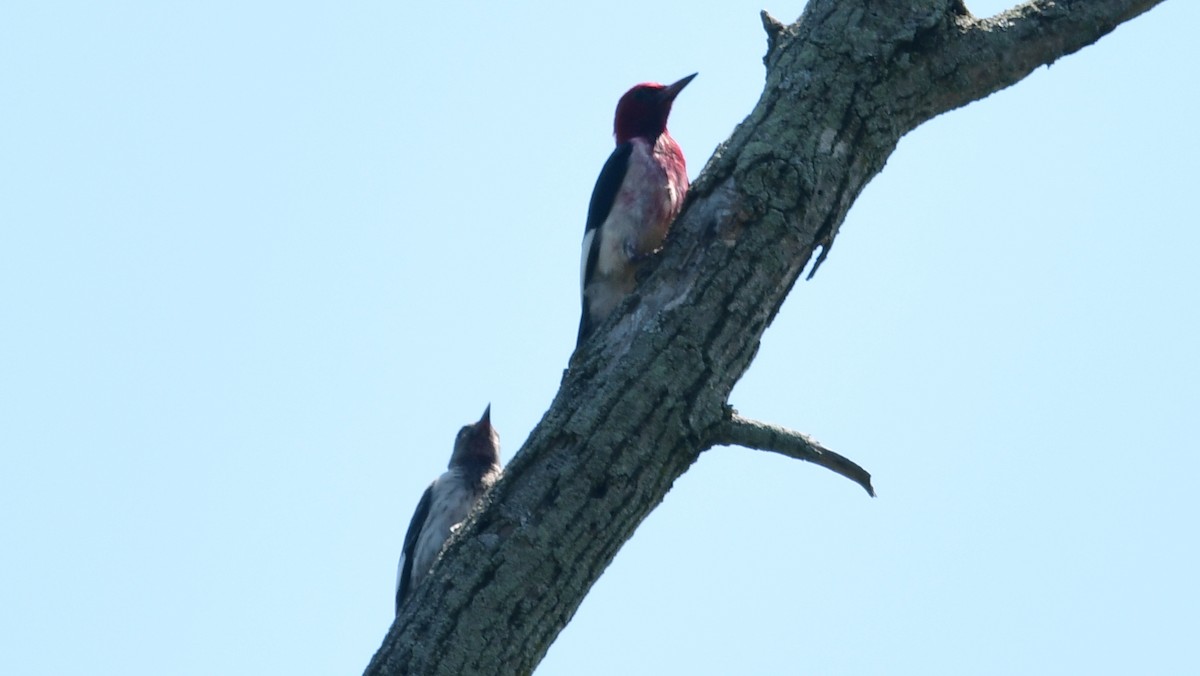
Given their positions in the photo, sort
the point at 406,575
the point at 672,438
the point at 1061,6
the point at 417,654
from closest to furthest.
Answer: the point at 417,654
the point at 672,438
the point at 1061,6
the point at 406,575

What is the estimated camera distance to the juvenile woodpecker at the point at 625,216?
580 cm

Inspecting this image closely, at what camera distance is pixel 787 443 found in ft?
13.3

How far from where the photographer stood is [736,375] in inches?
158

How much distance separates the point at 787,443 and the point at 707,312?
19.9 inches

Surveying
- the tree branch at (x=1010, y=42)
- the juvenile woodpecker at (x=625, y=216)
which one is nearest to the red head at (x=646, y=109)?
the juvenile woodpecker at (x=625, y=216)

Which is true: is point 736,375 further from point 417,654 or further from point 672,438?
point 417,654

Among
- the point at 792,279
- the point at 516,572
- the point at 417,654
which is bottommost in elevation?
the point at 417,654

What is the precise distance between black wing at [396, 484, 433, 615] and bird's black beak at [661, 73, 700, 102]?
2.90 metres

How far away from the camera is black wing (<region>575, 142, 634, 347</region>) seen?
6.02 meters

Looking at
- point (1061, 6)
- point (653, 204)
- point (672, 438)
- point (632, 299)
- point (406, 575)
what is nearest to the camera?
point (672, 438)

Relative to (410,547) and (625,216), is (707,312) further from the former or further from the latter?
(410,547)

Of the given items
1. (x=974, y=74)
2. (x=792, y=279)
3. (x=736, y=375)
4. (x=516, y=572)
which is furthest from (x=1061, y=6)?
(x=516, y=572)

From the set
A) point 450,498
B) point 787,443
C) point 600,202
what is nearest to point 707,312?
point 787,443

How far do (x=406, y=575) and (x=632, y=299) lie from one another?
4.12 metres
